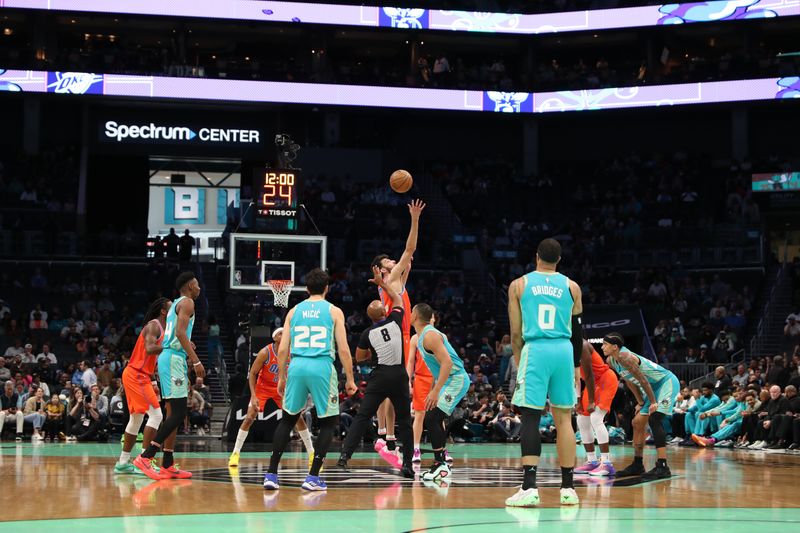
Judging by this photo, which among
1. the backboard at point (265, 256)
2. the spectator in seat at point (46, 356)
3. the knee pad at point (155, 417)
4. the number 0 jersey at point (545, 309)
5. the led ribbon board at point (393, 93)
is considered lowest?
the knee pad at point (155, 417)

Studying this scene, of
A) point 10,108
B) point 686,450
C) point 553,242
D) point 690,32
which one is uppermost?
point 690,32

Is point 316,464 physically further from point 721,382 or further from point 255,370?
point 721,382

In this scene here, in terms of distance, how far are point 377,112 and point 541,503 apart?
35161 millimetres

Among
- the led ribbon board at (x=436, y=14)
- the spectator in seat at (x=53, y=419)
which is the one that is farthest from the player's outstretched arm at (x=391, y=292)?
the led ribbon board at (x=436, y=14)

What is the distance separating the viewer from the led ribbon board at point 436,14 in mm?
40031

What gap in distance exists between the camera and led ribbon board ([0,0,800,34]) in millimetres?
40031

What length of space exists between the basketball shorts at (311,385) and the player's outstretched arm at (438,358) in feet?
5.99

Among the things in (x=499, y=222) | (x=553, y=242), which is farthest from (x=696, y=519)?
(x=499, y=222)

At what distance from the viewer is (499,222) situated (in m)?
39.9

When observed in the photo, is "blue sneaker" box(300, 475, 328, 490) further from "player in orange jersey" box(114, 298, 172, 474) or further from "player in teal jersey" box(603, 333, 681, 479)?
"player in teal jersey" box(603, 333, 681, 479)

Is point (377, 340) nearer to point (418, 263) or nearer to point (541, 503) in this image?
point (541, 503)

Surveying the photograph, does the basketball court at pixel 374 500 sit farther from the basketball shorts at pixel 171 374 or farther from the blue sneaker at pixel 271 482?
the basketball shorts at pixel 171 374

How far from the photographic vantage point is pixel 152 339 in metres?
12.4

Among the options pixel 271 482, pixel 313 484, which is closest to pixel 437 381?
pixel 313 484
